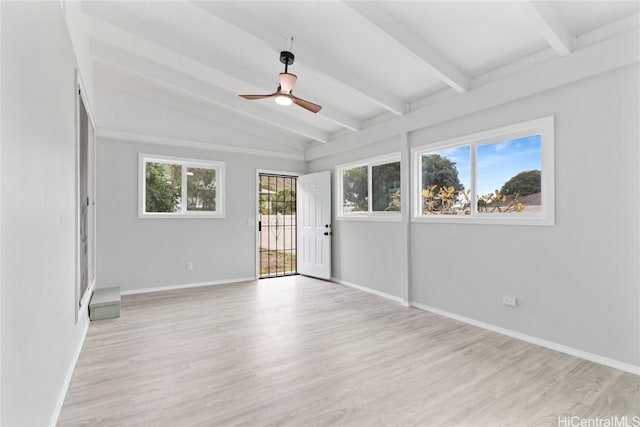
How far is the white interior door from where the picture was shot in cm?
608

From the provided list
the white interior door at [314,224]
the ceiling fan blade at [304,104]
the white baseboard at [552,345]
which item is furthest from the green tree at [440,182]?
the white interior door at [314,224]

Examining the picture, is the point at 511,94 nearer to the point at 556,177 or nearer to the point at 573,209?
the point at 556,177

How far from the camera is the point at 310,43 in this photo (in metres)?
3.38

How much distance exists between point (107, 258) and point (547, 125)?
5836 millimetres

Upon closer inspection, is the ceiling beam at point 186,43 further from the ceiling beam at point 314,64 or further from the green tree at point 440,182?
the green tree at point 440,182

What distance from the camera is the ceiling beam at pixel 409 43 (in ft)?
8.89

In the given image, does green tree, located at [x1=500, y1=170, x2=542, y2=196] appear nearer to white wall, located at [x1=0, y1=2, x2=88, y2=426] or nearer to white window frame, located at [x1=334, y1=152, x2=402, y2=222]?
white window frame, located at [x1=334, y1=152, x2=402, y2=222]

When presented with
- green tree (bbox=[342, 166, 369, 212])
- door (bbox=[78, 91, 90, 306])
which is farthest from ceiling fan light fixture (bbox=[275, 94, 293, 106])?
green tree (bbox=[342, 166, 369, 212])

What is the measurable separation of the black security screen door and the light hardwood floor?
2.79 m

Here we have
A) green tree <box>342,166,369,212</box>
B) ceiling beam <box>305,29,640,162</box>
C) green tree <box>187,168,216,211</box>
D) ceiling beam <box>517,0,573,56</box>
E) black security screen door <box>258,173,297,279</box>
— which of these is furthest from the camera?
black security screen door <box>258,173,297,279</box>

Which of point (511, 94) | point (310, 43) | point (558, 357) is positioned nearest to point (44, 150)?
point (310, 43)

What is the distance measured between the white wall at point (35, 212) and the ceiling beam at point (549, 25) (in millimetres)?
3126

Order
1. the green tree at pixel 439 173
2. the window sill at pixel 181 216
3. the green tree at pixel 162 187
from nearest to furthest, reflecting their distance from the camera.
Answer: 1. the green tree at pixel 439 173
2. the window sill at pixel 181 216
3. the green tree at pixel 162 187

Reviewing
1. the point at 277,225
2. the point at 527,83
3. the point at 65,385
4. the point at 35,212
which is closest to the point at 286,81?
the point at 35,212
